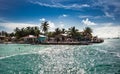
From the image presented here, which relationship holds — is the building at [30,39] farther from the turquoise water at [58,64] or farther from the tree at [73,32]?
the turquoise water at [58,64]

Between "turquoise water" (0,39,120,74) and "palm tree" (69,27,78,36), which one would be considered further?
"palm tree" (69,27,78,36)

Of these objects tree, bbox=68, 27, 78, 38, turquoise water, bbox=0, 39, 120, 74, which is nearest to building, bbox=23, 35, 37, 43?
tree, bbox=68, 27, 78, 38

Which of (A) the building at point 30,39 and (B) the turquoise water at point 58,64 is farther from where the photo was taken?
(A) the building at point 30,39

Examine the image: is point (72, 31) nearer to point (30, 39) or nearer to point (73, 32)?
point (73, 32)

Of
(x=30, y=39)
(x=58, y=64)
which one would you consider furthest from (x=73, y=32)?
(x=58, y=64)

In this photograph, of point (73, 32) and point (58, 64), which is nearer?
point (58, 64)

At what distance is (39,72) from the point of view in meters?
21.7

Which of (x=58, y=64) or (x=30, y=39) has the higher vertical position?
(x=30, y=39)

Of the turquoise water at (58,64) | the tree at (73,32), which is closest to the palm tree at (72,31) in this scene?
the tree at (73,32)

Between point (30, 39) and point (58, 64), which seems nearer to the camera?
point (58, 64)

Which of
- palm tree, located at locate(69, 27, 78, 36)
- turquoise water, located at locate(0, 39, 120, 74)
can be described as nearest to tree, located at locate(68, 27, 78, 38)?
palm tree, located at locate(69, 27, 78, 36)

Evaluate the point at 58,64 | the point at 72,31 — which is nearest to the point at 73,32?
the point at 72,31

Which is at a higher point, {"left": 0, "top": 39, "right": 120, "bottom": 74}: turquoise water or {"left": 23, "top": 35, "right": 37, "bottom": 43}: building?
{"left": 23, "top": 35, "right": 37, "bottom": 43}: building

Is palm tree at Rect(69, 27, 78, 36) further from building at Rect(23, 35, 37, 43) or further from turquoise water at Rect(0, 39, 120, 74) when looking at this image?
turquoise water at Rect(0, 39, 120, 74)
